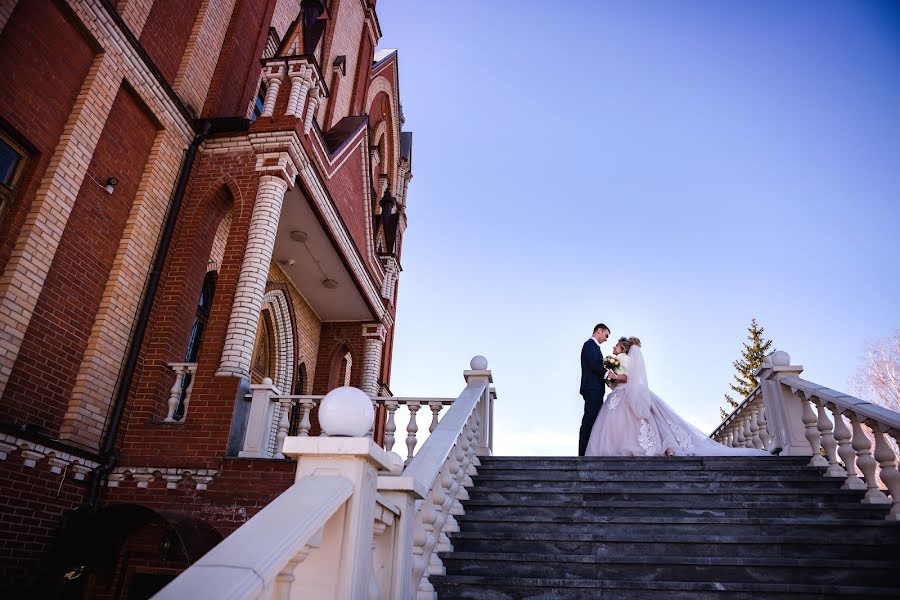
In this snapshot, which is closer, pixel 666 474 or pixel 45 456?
pixel 666 474

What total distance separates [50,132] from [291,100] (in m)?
3.17

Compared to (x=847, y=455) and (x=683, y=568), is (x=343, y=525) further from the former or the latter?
(x=847, y=455)

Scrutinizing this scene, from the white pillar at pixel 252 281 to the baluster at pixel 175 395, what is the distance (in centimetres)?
61

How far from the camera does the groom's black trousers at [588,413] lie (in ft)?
26.1

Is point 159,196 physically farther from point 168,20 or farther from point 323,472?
point 323,472

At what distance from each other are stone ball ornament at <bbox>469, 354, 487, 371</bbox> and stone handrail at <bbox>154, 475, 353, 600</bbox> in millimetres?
5550

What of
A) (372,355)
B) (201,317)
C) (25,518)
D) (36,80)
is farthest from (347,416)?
(372,355)

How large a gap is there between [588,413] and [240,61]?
8395mm

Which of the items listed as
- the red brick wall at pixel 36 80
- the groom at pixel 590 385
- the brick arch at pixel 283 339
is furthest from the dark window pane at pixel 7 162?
the groom at pixel 590 385

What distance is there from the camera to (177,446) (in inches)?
271

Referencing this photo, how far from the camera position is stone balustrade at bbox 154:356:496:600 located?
1707mm

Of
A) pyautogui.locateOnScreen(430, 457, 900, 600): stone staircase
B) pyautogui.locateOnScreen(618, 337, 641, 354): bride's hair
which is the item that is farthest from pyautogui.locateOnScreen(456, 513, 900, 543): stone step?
pyautogui.locateOnScreen(618, 337, 641, 354): bride's hair

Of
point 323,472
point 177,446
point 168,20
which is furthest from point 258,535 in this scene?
point 168,20

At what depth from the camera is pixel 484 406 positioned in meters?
7.69
